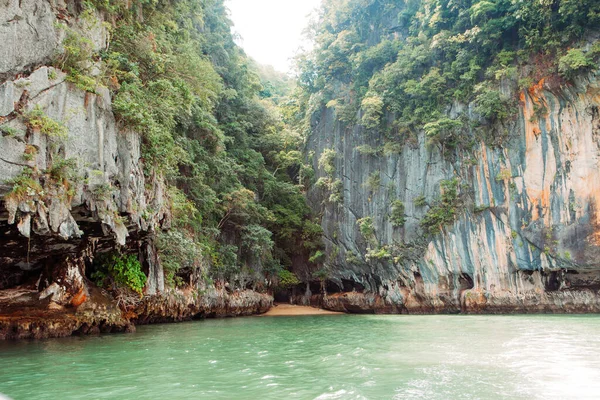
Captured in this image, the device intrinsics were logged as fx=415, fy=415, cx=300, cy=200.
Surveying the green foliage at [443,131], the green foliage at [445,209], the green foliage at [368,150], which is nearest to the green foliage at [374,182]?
the green foliage at [368,150]

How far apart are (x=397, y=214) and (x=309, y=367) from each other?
1528cm

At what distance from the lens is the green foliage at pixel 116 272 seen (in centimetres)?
1159

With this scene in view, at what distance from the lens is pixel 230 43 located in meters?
25.0

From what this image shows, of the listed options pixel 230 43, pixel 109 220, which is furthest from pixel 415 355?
pixel 230 43

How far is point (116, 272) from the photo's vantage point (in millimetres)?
11633

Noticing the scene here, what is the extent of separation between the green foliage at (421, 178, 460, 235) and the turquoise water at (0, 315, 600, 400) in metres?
9.57

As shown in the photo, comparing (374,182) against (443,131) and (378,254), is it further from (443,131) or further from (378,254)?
(443,131)

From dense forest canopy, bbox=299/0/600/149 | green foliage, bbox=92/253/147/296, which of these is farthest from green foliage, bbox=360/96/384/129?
green foliage, bbox=92/253/147/296

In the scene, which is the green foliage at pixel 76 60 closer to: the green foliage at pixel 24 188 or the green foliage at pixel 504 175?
the green foliage at pixel 24 188

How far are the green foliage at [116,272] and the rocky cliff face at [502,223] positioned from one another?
1235 cm

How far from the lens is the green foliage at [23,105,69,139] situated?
22.4ft

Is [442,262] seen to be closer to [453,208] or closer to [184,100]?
[453,208]

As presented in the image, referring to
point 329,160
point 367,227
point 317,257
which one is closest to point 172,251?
point 367,227

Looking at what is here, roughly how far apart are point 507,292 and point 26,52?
18632 mm
